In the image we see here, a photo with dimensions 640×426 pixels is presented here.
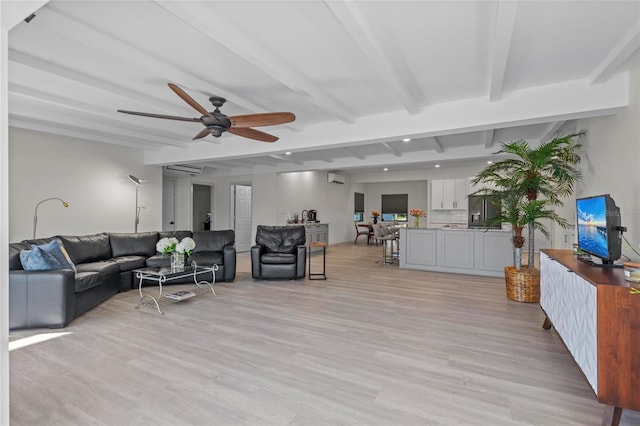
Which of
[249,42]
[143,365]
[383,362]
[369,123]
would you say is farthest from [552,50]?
[143,365]

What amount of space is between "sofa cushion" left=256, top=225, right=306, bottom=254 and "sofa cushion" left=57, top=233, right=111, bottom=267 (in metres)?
2.44

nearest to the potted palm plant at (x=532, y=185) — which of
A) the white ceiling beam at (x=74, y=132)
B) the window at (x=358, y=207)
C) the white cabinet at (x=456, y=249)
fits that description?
the white cabinet at (x=456, y=249)

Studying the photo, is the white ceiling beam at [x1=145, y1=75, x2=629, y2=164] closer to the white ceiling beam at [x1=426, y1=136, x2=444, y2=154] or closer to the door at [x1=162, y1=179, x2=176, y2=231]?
the white ceiling beam at [x1=426, y1=136, x2=444, y2=154]

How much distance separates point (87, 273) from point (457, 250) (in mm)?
6053

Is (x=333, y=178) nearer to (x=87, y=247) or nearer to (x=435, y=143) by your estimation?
(x=435, y=143)

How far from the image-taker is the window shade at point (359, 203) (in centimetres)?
1294

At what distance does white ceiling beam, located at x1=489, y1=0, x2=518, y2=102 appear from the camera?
78.7 inches

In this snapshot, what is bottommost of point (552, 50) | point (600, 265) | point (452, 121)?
point (600, 265)

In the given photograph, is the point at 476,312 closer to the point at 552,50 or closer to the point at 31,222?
the point at 552,50

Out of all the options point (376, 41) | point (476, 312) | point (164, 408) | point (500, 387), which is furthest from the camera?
point (476, 312)

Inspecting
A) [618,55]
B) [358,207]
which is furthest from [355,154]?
Answer: [358,207]

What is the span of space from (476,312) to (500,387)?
1751 mm

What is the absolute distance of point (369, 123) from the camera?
4.59 meters

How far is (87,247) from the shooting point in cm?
474
